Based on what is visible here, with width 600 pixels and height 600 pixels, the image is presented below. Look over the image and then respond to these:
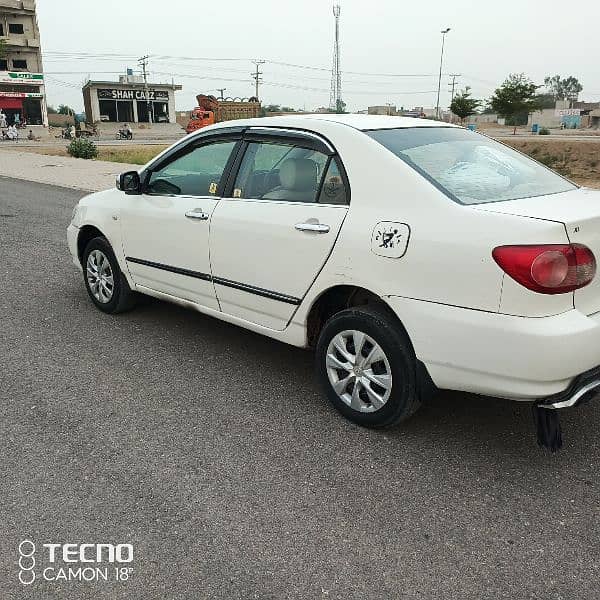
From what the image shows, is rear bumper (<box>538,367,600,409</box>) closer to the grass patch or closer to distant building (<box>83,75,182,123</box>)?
the grass patch

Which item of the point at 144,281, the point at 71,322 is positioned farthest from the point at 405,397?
the point at 71,322

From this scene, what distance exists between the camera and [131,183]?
4.59 m

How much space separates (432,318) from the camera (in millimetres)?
2873

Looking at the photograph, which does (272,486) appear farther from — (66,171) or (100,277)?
(66,171)

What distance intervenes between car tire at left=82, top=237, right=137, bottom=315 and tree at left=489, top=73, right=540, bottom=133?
62139mm

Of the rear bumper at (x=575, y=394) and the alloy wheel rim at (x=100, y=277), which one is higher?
the rear bumper at (x=575, y=394)

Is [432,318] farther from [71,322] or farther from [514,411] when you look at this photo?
[71,322]

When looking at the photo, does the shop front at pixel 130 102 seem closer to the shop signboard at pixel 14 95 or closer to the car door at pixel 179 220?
the shop signboard at pixel 14 95

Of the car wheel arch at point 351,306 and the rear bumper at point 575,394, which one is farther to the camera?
the car wheel arch at point 351,306

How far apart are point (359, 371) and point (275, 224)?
3.23 feet

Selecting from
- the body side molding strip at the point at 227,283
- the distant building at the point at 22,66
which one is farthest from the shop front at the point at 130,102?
the body side molding strip at the point at 227,283

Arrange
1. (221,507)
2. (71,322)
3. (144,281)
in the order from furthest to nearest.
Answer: (71,322) → (144,281) → (221,507)

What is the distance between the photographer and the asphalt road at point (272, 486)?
91.7 inches

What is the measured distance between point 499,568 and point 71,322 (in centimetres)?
397
